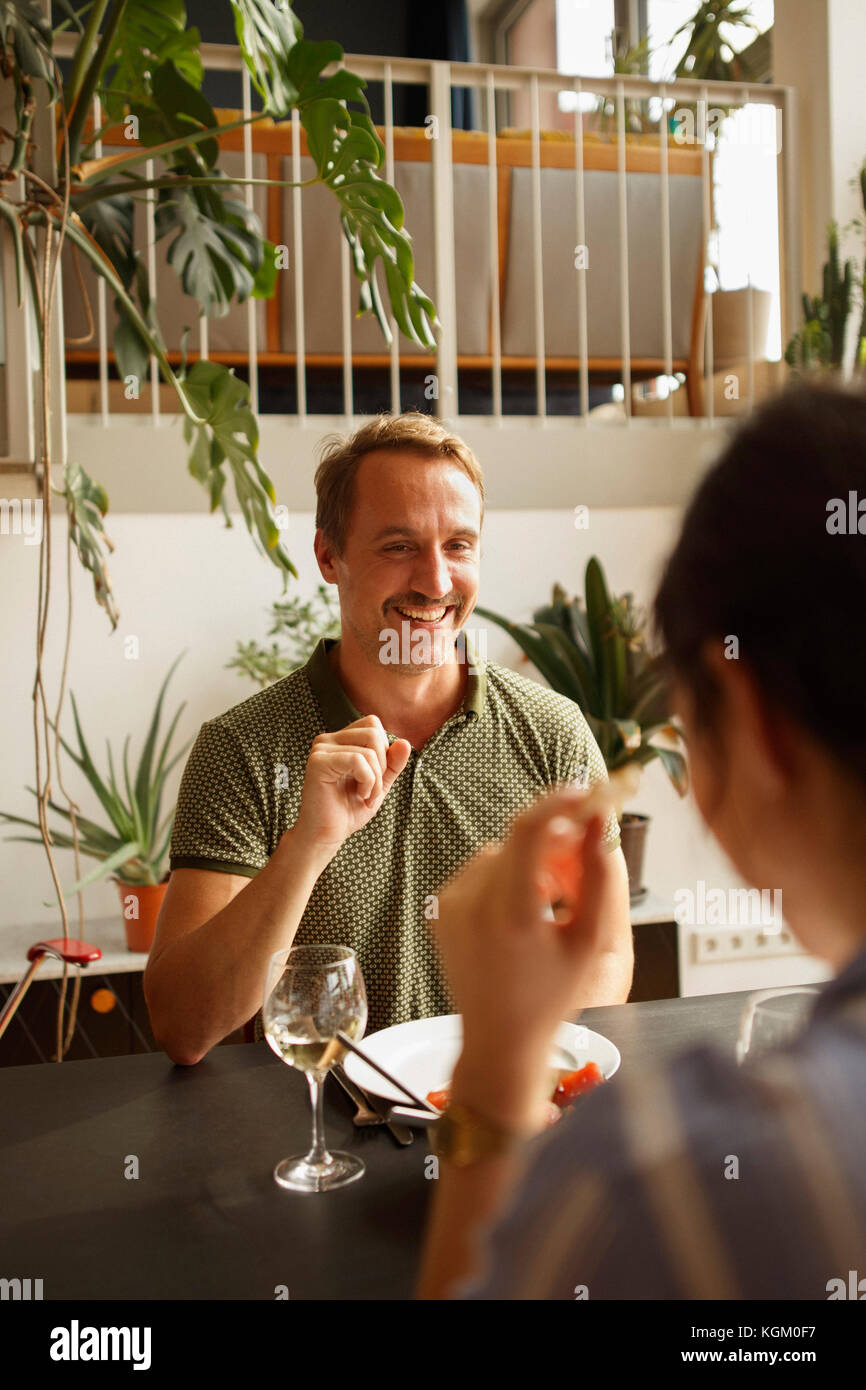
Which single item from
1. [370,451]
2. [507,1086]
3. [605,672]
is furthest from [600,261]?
[507,1086]

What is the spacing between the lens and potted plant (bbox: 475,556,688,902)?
3.07 m

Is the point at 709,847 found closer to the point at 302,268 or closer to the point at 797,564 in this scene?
the point at 797,564

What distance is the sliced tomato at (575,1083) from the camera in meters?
1.03

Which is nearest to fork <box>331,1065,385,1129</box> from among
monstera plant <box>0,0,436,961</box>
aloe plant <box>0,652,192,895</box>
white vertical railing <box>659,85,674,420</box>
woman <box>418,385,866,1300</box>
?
woman <box>418,385,866,1300</box>

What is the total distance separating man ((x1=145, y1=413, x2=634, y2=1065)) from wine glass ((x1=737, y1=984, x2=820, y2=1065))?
1.37 ft

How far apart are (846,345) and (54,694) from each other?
267cm

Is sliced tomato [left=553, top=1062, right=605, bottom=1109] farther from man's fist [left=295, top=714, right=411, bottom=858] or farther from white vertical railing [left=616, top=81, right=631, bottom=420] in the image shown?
white vertical railing [left=616, top=81, right=631, bottom=420]

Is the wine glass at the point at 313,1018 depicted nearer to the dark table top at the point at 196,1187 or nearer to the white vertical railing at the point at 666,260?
the dark table top at the point at 196,1187

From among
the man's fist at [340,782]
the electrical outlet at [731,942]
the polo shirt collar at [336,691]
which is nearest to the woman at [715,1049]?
the man's fist at [340,782]

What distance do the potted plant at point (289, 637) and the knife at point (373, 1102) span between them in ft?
6.43

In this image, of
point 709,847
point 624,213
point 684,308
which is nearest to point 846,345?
point 684,308

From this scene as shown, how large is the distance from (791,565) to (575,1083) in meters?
0.68

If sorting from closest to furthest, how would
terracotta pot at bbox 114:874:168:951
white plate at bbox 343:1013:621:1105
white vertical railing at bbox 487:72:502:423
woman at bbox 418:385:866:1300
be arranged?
woman at bbox 418:385:866:1300 → white plate at bbox 343:1013:621:1105 → terracotta pot at bbox 114:874:168:951 → white vertical railing at bbox 487:72:502:423

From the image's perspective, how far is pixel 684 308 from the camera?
4.02 m
